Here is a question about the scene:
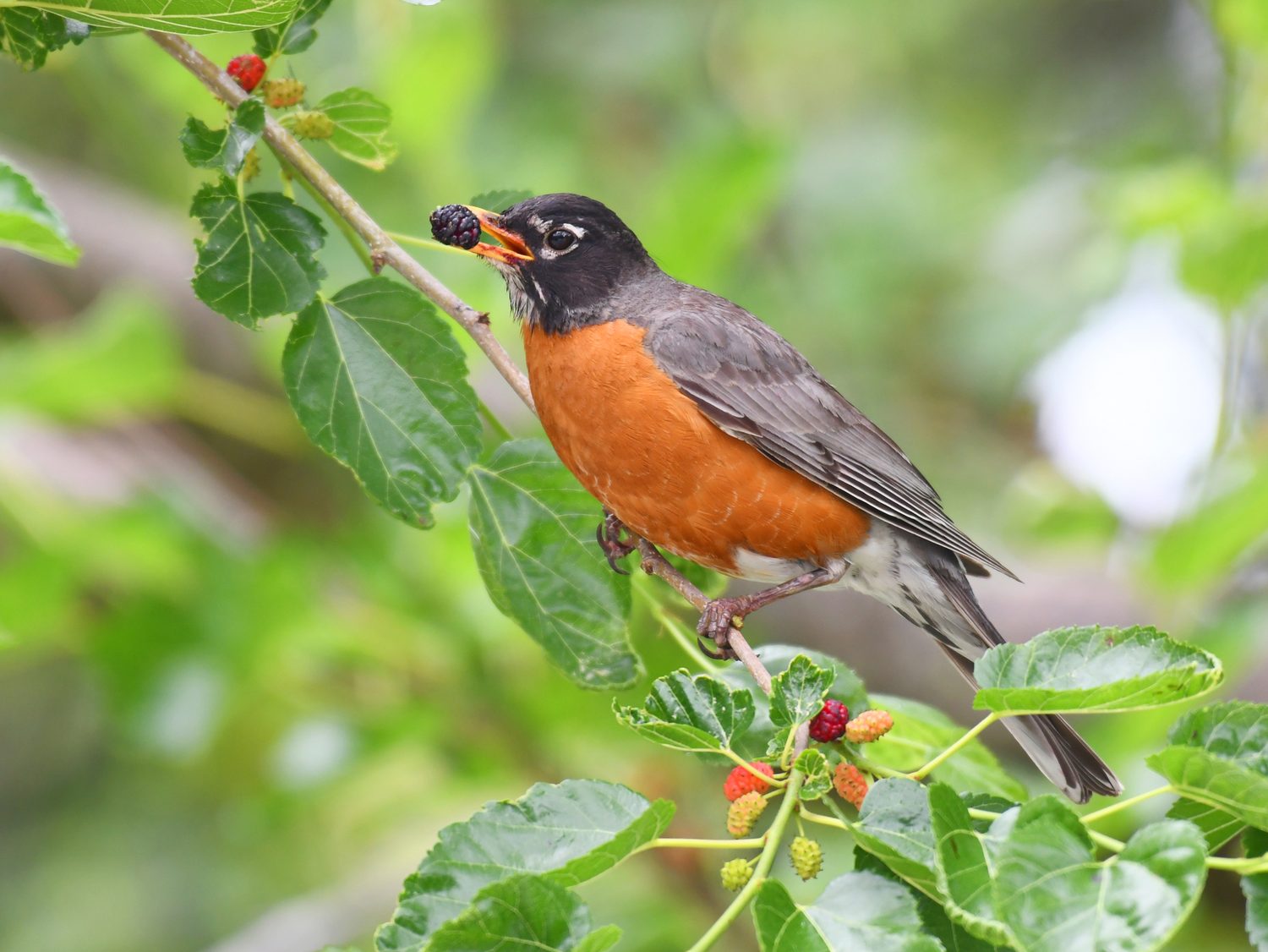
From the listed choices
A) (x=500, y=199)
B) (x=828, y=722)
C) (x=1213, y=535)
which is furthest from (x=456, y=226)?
(x=1213, y=535)

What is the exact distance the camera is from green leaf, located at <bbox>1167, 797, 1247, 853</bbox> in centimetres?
181

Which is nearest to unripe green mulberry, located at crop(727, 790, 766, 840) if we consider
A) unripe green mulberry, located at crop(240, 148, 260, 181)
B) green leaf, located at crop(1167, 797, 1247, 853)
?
green leaf, located at crop(1167, 797, 1247, 853)

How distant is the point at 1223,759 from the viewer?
166cm

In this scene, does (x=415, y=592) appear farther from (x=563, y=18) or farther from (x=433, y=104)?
(x=563, y=18)

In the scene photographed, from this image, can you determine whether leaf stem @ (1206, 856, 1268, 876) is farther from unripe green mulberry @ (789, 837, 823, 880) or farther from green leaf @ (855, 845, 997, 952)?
unripe green mulberry @ (789, 837, 823, 880)

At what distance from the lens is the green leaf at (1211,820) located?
1812 mm

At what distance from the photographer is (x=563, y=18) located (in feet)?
24.2

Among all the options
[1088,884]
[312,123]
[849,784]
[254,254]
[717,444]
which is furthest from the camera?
[717,444]

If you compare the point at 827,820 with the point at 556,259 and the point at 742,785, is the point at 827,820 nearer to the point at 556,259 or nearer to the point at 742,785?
the point at 742,785

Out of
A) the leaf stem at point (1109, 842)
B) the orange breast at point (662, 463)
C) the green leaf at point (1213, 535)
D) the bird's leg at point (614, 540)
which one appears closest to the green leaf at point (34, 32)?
the bird's leg at point (614, 540)

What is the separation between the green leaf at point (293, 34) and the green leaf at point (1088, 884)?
1.61m

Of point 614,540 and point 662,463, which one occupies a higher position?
point 662,463

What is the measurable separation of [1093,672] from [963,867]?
33 cm

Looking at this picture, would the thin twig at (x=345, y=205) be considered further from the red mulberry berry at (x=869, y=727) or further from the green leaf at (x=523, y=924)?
the green leaf at (x=523, y=924)
